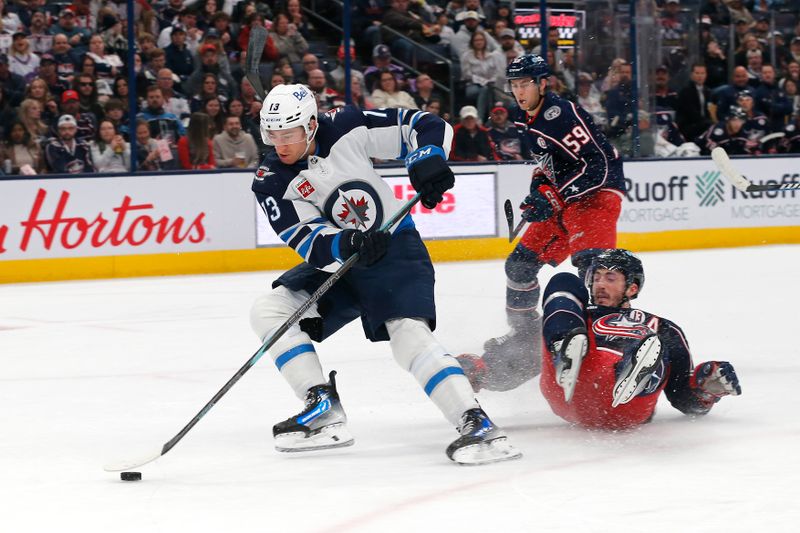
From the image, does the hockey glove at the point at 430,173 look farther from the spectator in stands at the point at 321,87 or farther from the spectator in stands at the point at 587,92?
the spectator in stands at the point at 587,92

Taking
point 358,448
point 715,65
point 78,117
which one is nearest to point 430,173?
point 358,448

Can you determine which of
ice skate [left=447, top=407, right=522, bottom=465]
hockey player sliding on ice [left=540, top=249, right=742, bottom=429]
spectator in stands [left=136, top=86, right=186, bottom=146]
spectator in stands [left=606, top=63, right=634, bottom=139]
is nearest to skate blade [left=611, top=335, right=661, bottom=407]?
hockey player sliding on ice [left=540, top=249, right=742, bottom=429]

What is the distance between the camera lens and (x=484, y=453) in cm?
319

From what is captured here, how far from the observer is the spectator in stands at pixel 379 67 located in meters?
9.48

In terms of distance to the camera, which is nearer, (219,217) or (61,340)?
(61,340)

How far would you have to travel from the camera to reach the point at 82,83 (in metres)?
8.48

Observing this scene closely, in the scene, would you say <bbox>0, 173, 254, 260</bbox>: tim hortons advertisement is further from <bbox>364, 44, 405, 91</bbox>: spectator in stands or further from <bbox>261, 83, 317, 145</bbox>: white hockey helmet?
<bbox>261, 83, 317, 145</bbox>: white hockey helmet

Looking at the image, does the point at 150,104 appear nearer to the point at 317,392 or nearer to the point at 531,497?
the point at 317,392

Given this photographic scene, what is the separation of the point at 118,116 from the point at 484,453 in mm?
6088

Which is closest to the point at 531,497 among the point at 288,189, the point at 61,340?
the point at 288,189

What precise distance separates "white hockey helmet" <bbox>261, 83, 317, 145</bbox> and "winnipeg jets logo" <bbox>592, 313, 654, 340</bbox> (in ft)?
3.22

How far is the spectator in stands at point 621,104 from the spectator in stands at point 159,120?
3.40m

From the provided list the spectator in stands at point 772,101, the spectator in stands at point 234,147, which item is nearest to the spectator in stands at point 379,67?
the spectator in stands at point 234,147

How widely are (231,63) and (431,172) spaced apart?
19.5 feet
